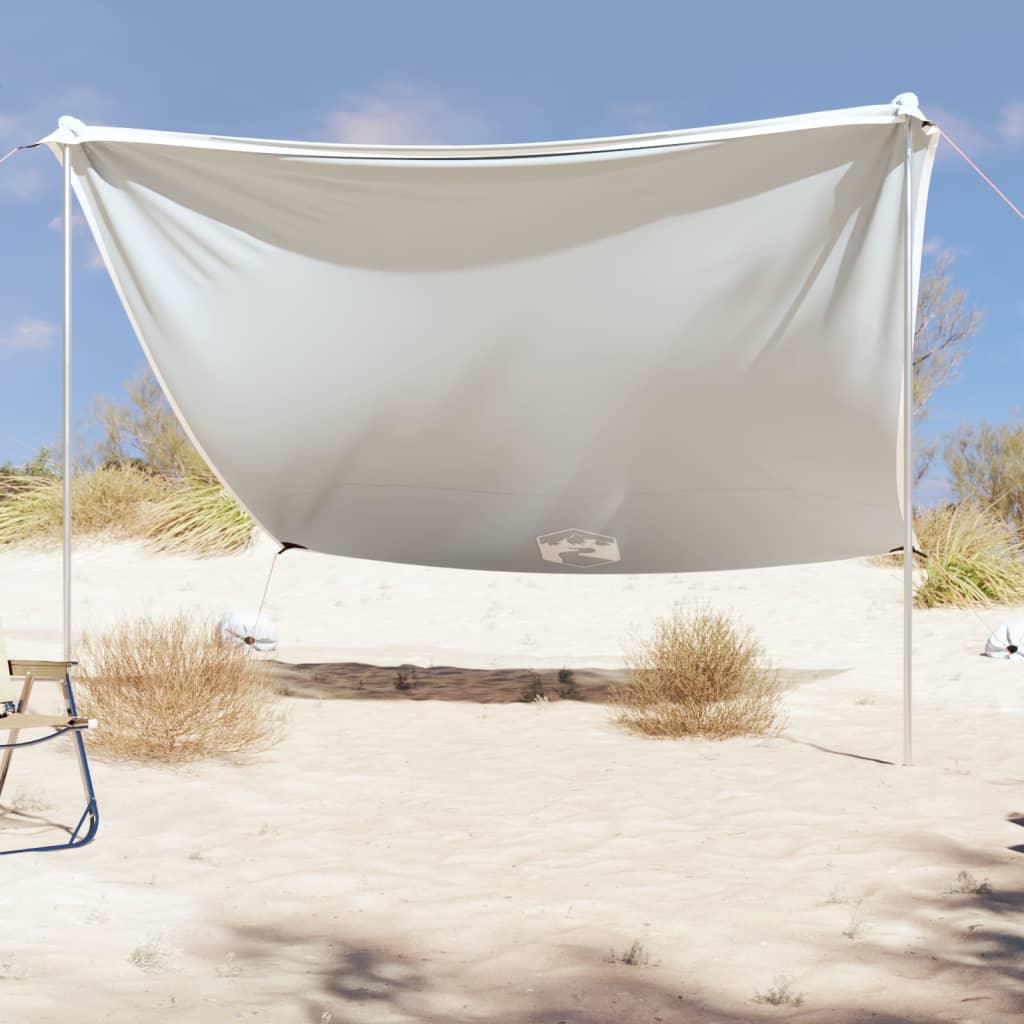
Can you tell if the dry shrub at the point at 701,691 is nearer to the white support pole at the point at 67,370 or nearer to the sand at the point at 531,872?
the sand at the point at 531,872

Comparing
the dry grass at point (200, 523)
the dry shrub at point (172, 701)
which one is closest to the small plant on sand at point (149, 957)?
the dry shrub at point (172, 701)

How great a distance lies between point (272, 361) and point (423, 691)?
6.95 ft

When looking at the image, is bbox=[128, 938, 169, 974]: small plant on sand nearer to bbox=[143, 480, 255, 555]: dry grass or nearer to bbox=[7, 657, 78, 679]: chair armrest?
bbox=[7, 657, 78, 679]: chair armrest

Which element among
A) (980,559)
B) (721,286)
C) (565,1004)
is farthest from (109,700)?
(980,559)

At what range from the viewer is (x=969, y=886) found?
2.78m

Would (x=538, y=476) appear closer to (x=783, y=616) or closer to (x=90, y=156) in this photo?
(x=90, y=156)

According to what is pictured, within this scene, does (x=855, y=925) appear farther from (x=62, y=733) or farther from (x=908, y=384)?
(x=908, y=384)

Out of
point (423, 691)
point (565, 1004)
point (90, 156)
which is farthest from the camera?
point (423, 691)

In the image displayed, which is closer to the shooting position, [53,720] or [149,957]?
[149,957]

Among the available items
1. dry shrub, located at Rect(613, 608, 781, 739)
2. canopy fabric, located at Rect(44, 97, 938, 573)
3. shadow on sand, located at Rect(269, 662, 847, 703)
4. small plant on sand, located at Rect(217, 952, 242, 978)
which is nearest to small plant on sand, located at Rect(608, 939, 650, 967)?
small plant on sand, located at Rect(217, 952, 242, 978)

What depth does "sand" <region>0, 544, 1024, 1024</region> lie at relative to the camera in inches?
82.0

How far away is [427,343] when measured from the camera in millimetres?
4949

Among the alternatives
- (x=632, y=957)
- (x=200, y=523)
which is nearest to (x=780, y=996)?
(x=632, y=957)

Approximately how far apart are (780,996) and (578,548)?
382cm
